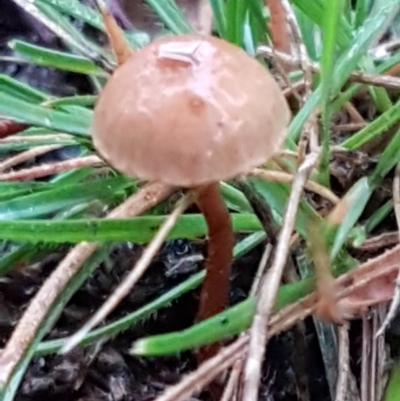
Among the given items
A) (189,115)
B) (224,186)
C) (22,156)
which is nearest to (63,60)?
(22,156)

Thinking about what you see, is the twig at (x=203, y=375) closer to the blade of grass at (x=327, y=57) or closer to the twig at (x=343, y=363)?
the twig at (x=343, y=363)

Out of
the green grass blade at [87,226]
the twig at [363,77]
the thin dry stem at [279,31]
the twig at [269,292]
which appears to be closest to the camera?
the twig at [269,292]

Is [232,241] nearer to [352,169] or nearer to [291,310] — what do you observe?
[291,310]

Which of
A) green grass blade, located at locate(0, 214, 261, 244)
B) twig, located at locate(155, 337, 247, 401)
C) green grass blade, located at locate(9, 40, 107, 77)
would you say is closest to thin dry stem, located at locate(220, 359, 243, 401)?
twig, located at locate(155, 337, 247, 401)

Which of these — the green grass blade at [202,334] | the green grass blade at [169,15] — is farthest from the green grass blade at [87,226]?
the green grass blade at [169,15]

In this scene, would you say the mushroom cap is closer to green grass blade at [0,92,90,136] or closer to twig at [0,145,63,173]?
green grass blade at [0,92,90,136]

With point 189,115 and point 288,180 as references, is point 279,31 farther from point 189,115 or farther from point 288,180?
point 189,115
